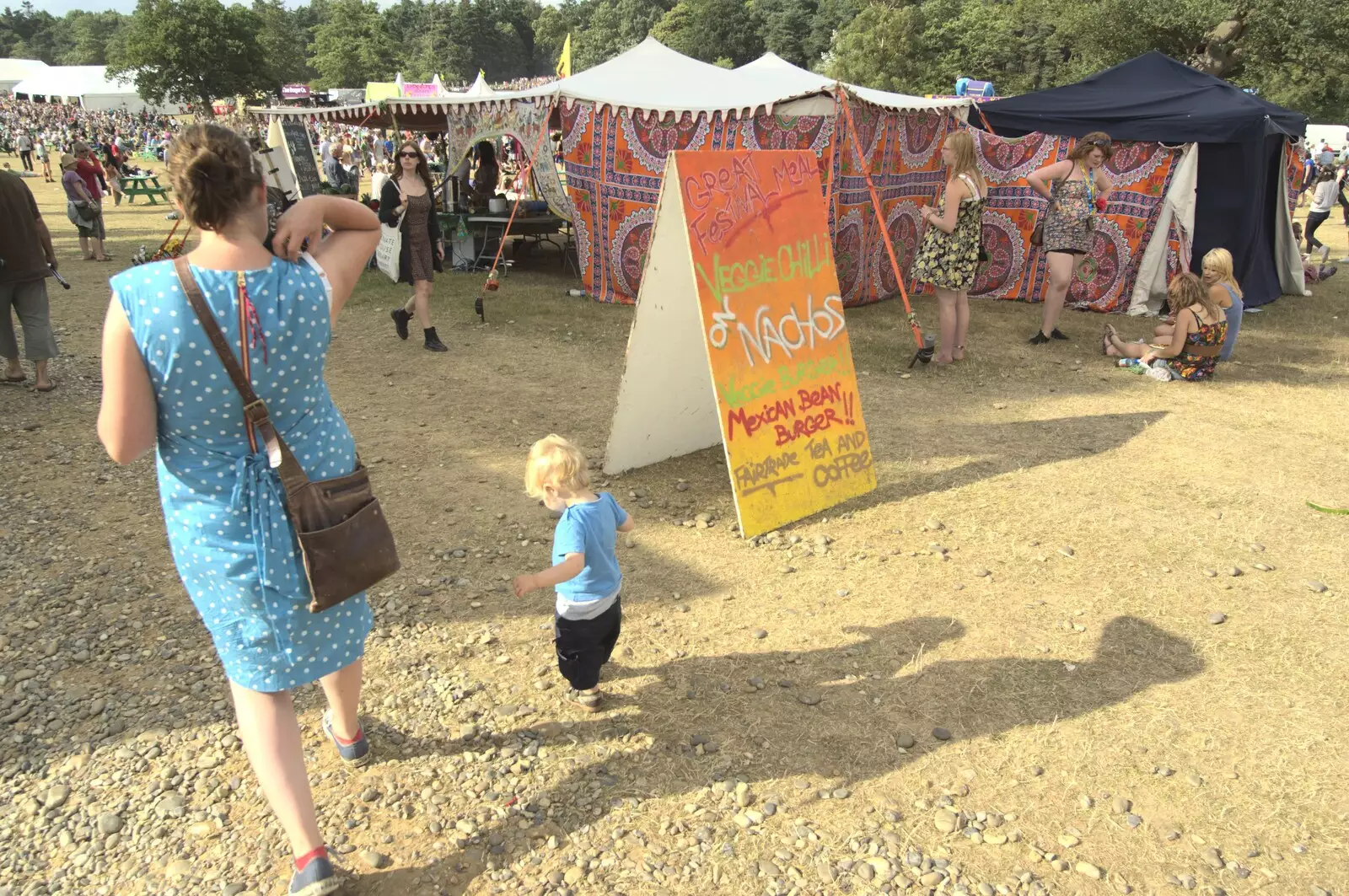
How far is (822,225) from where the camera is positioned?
445 cm

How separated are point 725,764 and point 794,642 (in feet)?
2.49

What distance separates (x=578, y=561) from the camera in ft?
8.00

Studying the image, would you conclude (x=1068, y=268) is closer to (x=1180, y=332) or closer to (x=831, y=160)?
(x=1180, y=332)

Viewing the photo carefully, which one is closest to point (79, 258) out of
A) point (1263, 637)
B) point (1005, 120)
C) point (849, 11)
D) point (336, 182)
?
point (336, 182)

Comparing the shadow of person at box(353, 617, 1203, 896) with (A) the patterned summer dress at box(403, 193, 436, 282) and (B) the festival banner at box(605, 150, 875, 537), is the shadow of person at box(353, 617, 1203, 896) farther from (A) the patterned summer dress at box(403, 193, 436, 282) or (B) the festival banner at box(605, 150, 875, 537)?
(A) the patterned summer dress at box(403, 193, 436, 282)

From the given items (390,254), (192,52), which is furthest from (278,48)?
(390,254)

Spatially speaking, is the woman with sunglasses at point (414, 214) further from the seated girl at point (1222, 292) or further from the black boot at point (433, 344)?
the seated girl at point (1222, 292)

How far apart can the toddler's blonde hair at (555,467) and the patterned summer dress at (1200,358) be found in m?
6.05

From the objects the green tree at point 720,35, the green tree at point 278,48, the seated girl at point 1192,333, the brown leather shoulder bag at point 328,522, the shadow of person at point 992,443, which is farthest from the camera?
the green tree at point 720,35

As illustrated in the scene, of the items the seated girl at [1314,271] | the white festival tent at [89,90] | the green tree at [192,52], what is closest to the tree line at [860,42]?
the green tree at [192,52]

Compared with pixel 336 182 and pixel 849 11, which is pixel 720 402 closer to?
pixel 336 182

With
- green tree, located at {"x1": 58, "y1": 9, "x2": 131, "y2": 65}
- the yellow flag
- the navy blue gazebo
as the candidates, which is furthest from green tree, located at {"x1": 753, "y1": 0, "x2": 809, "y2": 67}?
the navy blue gazebo

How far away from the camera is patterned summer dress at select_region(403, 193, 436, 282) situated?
6781mm

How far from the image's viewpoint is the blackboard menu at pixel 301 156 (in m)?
12.9
